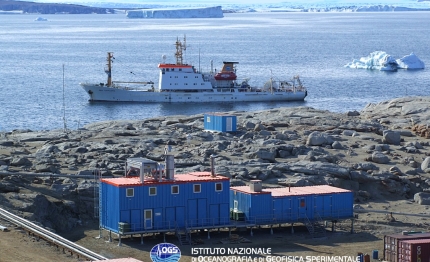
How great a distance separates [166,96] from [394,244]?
6328 centimetres

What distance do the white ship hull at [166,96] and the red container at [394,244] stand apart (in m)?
61.8

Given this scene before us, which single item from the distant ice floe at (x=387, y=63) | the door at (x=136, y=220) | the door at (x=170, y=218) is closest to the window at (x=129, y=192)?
the door at (x=136, y=220)

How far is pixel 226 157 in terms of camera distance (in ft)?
147

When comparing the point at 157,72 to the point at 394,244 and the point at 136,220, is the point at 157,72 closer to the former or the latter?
the point at 136,220

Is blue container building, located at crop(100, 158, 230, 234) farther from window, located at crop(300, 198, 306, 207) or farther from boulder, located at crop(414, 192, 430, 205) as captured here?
boulder, located at crop(414, 192, 430, 205)

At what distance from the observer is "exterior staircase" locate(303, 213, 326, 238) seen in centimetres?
3525

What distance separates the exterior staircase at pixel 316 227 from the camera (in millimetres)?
35250

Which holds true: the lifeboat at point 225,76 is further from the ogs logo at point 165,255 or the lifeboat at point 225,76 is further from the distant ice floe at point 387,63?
the ogs logo at point 165,255

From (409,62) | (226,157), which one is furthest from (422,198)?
(409,62)

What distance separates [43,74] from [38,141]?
6641cm

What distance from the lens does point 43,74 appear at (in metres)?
116

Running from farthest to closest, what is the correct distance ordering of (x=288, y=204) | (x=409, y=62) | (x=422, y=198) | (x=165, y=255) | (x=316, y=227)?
1. (x=409, y=62)
2. (x=422, y=198)
3. (x=316, y=227)
4. (x=288, y=204)
5. (x=165, y=255)

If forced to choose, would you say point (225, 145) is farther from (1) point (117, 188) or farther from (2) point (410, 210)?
(1) point (117, 188)

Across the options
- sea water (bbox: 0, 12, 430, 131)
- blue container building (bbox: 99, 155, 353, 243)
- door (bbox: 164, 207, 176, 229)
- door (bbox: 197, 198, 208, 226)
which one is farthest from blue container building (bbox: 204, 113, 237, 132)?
sea water (bbox: 0, 12, 430, 131)
